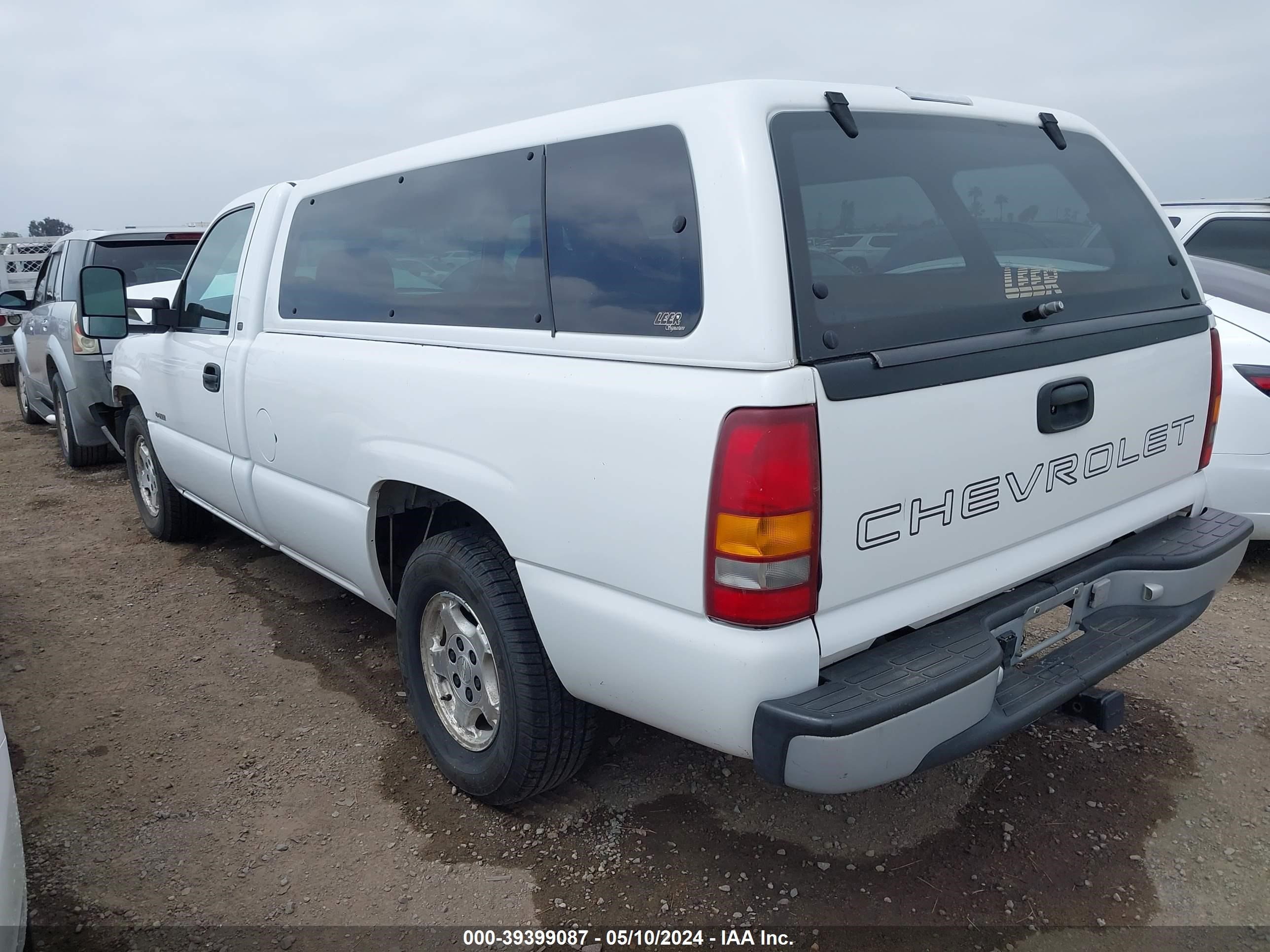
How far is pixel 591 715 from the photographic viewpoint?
2.61 meters

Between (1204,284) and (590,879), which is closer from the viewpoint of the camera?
(590,879)

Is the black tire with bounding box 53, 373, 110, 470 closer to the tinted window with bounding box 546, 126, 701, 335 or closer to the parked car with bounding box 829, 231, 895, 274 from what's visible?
the tinted window with bounding box 546, 126, 701, 335

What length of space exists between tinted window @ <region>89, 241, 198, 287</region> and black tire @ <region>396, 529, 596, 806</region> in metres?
5.34

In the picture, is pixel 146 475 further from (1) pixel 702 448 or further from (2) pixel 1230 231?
(2) pixel 1230 231

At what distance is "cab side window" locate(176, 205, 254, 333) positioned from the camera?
13.1 feet

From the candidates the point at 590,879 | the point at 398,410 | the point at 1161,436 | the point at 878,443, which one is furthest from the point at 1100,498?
the point at 398,410

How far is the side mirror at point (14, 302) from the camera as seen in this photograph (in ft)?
24.8

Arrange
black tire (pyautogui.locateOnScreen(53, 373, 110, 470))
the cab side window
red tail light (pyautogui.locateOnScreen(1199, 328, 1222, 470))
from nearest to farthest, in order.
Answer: red tail light (pyautogui.locateOnScreen(1199, 328, 1222, 470)) < the cab side window < black tire (pyautogui.locateOnScreen(53, 373, 110, 470))

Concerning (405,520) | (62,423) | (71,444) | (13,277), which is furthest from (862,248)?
(13,277)

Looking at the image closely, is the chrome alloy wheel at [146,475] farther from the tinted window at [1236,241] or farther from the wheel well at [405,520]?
Result: the tinted window at [1236,241]

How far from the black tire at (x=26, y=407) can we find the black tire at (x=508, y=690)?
8286 millimetres

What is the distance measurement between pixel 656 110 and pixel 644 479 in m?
0.88

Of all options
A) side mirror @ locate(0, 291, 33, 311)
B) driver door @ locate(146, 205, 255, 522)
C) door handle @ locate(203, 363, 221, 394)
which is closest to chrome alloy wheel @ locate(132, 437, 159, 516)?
driver door @ locate(146, 205, 255, 522)

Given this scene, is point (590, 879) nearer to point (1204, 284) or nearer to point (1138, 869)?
point (1138, 869)
